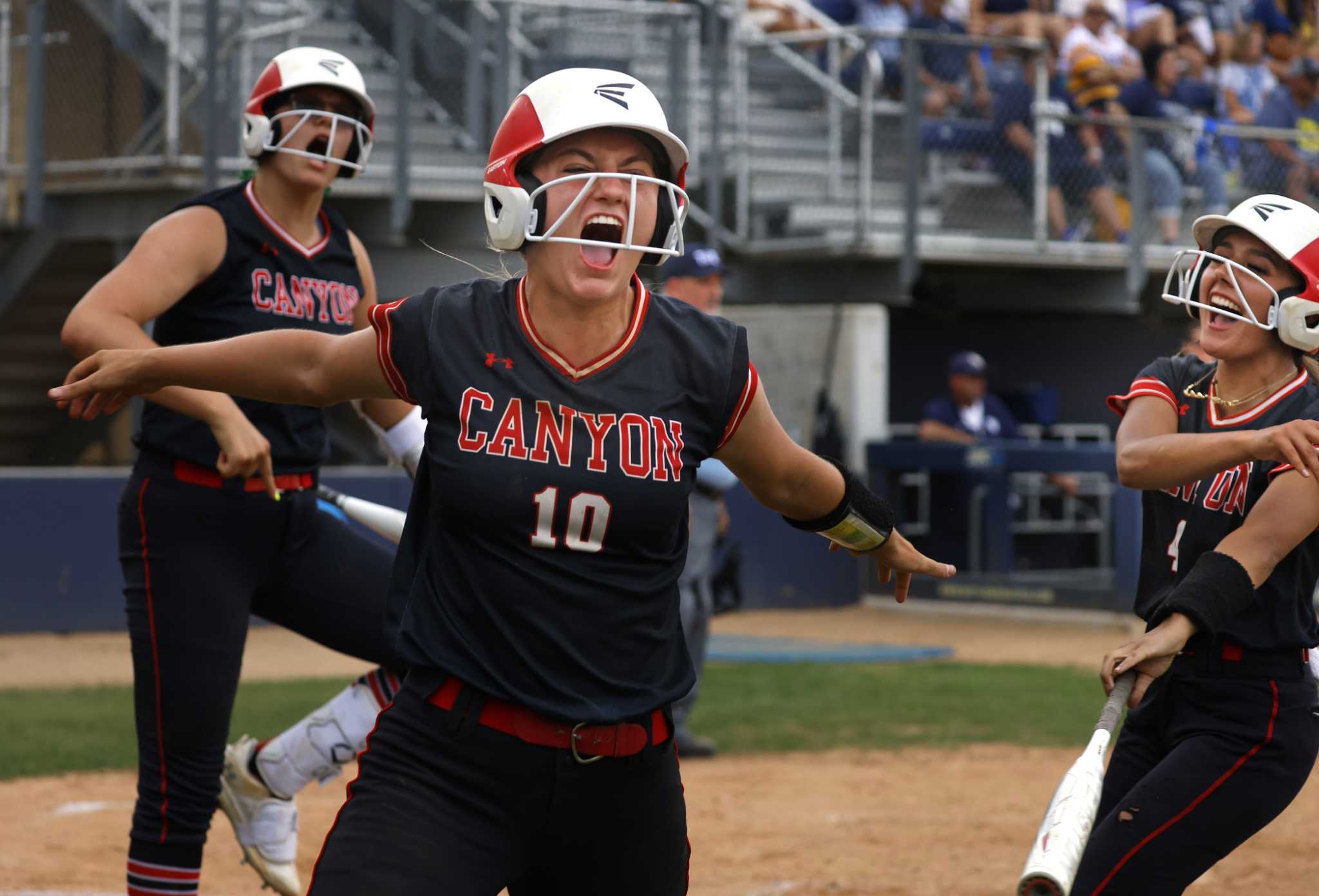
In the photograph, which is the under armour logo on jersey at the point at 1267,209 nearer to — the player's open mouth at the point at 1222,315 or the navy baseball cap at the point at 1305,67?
the player's open mouth at the point at 1222,315

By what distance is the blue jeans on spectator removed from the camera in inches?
608

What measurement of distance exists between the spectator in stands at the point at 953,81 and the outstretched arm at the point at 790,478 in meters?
11.9

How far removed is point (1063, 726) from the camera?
955 cm

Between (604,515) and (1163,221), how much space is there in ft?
45.2

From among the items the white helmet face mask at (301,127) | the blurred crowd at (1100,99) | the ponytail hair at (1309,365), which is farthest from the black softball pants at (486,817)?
the blurred crowd at (1100,99)

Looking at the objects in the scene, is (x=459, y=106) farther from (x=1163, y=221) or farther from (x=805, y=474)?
(x=805, y=474)

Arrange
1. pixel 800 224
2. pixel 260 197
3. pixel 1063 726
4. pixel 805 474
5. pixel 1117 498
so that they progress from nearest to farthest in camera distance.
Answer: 1. pixel 805 474
2. pixel 260 197
3. pixel 1063 726
4. pixel 1117 498
5. pixel 800 224

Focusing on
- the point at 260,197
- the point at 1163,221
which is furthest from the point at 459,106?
the point at 260,197

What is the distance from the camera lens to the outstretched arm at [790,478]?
341 cm

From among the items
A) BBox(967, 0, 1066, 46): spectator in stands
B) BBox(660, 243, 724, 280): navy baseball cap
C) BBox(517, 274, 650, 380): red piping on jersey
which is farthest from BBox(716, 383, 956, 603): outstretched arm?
BBox(967, 0, 1066, 46): spectator in stands

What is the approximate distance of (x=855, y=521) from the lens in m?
3.59

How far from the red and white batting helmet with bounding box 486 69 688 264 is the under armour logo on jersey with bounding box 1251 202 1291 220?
158 centimetres

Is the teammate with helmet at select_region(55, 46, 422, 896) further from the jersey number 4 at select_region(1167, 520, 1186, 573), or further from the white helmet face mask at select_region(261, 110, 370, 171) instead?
the jersey number 4 at select_region(1167, 520, 1186, 573)

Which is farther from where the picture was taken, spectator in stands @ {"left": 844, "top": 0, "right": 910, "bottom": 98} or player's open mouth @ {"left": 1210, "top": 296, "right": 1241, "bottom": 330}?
spectator in stands @ {"left": 844, "top": 0, "right": 910, "bottom": 98}
